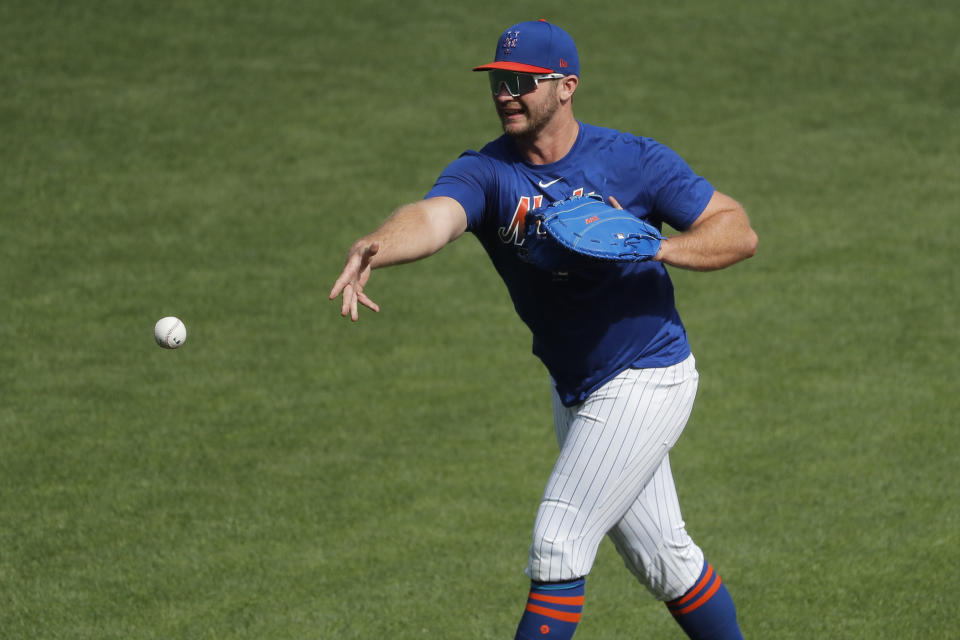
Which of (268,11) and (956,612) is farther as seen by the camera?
(268,11)

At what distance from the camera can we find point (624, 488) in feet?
13.3

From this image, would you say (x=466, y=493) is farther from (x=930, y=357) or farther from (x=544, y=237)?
(x=930, y=357)

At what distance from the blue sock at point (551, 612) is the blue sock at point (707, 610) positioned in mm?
593

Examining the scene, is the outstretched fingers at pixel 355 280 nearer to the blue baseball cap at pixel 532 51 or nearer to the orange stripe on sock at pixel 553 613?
the blue baseball cap at pixel 532 51

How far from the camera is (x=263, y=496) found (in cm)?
634

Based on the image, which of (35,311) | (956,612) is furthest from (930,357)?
(35,311)

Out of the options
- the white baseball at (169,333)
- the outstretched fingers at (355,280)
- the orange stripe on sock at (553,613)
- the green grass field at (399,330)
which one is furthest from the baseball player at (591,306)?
the white baseball at (169,333)

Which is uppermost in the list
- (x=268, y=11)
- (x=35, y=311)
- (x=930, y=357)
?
(x=268, y=11)

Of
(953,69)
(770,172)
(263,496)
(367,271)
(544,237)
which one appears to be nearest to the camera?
(367,271)

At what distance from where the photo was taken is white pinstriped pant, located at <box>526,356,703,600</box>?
3.97 m

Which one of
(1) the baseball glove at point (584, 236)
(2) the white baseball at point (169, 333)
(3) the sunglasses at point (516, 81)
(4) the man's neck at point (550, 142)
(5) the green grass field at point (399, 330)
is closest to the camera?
(1) the baseball glove at point (584, 236)

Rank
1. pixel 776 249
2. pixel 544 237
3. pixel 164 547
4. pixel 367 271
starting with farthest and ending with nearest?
1. pixel 776 249
2. pixel 164 547
3. pixel 544 237
4. pixel 367 271

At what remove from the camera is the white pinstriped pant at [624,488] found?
397 centimetres

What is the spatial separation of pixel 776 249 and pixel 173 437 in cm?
511
